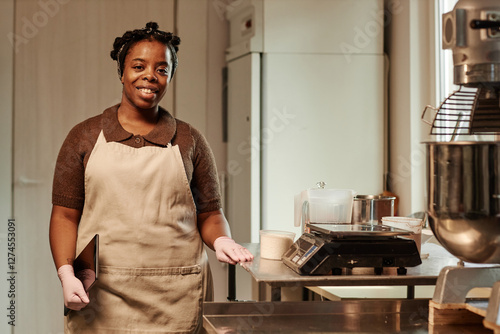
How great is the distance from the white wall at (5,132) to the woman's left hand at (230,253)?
2168mm

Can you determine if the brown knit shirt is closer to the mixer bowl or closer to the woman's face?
the woman's face

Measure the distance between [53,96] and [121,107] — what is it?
1902 millimetres

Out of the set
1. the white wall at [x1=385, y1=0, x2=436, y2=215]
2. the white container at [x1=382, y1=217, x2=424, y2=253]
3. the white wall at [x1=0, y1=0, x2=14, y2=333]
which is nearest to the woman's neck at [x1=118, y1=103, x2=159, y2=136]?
the white container at [x1=382, y1=217, x2=424, y2=253]

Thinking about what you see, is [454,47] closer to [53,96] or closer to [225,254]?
[225,254]

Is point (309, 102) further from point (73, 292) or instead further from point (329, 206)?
point (73, 292)

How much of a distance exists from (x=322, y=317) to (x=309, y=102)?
1.83m

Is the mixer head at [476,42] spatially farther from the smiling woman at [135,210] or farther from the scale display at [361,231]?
the smiling woman at [135,210]

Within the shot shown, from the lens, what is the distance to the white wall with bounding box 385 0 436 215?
10.4 feet

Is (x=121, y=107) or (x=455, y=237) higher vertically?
(x=121, y=107)

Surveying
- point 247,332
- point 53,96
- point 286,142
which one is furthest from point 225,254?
point 53,96

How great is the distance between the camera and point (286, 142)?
331cm

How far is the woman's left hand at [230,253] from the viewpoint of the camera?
1924 mm

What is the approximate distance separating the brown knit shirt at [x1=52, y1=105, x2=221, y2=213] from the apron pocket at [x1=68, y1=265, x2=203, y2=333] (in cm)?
23

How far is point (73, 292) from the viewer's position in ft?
6.05
